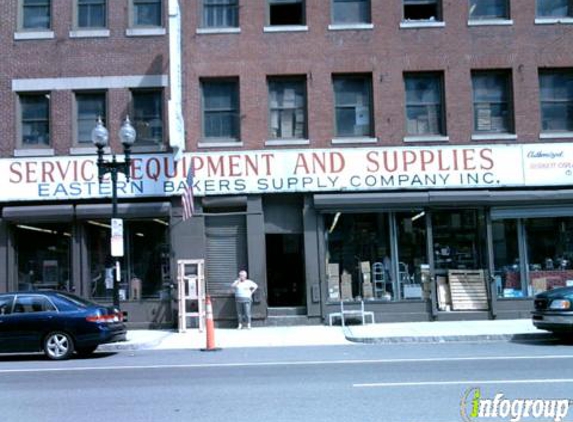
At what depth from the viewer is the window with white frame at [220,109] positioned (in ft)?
66.9

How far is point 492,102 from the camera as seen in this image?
2059 centimetres

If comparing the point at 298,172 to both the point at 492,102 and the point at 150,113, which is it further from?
the point at 492,102

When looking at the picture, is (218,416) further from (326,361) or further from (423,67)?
(423,67)

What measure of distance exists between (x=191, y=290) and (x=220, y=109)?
5447 millimetres

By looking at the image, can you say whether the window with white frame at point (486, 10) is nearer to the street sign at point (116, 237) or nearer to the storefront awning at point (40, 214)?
the street sign at point (116, 237)

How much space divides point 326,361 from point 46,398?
5.17 m

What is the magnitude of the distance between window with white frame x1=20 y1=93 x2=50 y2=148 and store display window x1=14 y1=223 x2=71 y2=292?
101 inches

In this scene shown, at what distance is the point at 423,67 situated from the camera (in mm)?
20297

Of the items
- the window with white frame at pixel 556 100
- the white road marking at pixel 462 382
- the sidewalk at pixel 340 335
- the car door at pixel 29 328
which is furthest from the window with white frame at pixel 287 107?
the white road marking at pixel 462 382

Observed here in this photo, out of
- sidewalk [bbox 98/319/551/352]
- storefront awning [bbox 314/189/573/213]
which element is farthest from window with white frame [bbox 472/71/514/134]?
sidewalk [bbox 98/319/551/352]

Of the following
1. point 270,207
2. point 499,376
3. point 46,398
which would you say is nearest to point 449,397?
point 499,376

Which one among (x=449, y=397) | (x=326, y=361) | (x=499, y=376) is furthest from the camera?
(x=326, y=361)

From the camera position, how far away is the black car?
14.3 metres

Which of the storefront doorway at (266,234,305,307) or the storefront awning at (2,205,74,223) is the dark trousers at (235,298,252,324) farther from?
the storefront awning at (2,205,74,223)
